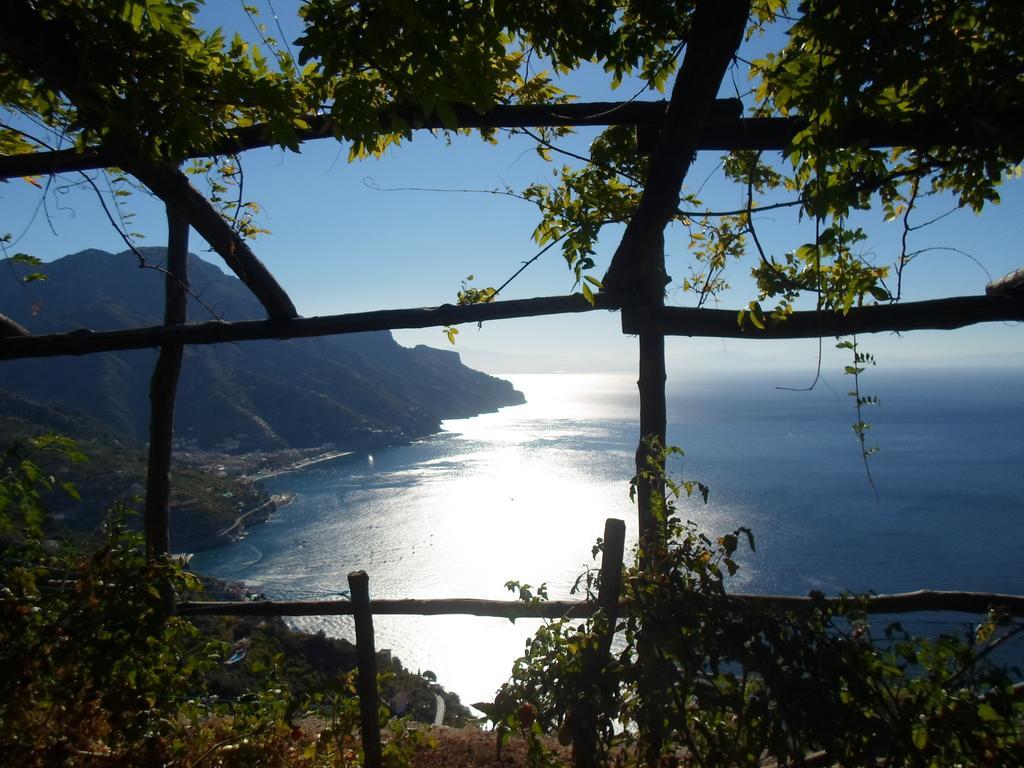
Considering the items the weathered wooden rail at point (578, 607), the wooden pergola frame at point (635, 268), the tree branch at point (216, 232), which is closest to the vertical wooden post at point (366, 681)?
the weathered wooden rail at point (578, 607)

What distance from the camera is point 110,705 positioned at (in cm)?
178

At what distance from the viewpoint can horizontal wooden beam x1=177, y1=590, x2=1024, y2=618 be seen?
2.00 meters

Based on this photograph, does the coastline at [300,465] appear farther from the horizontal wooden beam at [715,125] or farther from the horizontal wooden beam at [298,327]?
the horizontal wooden beam at [715,125]

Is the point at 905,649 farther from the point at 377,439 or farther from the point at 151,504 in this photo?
the point at 377,439

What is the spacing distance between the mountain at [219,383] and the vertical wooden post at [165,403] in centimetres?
4179

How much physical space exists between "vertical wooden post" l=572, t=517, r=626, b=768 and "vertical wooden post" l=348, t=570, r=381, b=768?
0.83m

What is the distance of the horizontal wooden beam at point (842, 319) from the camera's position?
6.66 feet

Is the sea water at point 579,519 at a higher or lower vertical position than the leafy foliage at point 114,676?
lower

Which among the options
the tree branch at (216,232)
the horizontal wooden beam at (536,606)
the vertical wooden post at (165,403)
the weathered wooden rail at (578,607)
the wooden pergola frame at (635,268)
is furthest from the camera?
the vertical wooden post at (165,403)

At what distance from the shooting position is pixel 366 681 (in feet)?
6.45

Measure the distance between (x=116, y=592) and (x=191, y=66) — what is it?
68.2 inches

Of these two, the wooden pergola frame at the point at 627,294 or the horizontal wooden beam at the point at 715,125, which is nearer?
the wooden pergola frame at the point at 627,294

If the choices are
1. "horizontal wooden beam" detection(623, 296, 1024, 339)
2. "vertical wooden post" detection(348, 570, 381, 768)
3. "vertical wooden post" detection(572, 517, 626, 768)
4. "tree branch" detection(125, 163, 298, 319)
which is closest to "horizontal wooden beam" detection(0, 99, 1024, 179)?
"tree branch" detection(125, 163, 298, 319)

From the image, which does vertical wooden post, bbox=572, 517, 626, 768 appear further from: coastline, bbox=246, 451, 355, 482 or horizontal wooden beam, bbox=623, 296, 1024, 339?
coastline, bbox=246, 451, 355, 482
